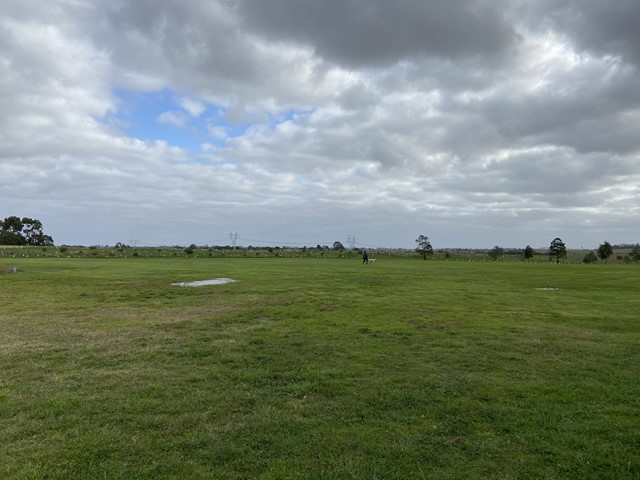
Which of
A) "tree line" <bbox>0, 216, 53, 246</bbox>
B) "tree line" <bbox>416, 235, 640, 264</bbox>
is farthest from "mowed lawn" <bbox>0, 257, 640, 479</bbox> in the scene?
"tree line" <bbox>0, 216, 53, 246</bbox>

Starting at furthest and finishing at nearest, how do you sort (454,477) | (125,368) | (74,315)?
(74,315)
(125,368)
(454,477)

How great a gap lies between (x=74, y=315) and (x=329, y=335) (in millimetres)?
8665

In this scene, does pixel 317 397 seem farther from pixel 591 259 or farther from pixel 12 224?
pixel 12 224

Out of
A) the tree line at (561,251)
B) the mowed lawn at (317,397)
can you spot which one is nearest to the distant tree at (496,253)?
the tree line at (561,251)

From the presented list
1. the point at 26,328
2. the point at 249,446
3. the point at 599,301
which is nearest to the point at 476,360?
the point at 249,446

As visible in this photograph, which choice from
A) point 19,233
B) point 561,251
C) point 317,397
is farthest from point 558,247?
point 19,233

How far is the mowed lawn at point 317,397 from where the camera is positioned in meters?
4.64

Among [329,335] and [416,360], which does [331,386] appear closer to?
[416,360]

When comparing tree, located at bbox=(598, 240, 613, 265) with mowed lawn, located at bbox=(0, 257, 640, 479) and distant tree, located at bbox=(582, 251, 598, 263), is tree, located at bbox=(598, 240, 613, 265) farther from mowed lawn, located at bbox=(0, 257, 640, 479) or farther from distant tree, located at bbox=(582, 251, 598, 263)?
mowed lawn, located at bbox=(0, 257, 640, 479)

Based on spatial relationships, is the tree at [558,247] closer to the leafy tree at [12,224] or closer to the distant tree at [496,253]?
the distant tree at [496,253]

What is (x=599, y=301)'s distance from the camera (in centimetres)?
1844

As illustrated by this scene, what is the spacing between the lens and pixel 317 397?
6.51 metres

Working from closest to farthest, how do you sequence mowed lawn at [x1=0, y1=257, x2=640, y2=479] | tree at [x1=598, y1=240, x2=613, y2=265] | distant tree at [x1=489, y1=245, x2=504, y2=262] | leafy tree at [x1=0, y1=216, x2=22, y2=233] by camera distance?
mowed lawn at [x1=0, y1=257, x2=640, y2=479] < tree at [x1=598, y1=240, x2=613, y2=265] < distant tree at [x1=489, y1=245, x2=504, y2=262] < leafy tree at [x1=0, y1=216, x2=22, y2=233]

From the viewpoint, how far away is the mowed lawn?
183 inches
